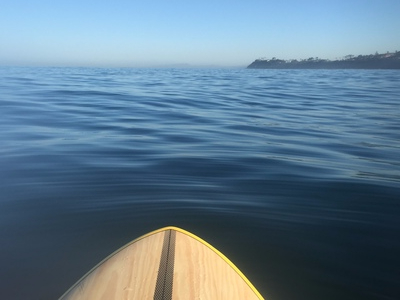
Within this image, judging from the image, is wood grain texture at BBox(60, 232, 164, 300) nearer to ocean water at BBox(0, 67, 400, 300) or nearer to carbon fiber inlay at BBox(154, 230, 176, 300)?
carbon fiber inlay at BBox(154, 230, 176, 300)

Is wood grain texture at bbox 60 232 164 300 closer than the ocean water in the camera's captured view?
Yes

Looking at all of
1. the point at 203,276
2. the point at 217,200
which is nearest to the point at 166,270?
the point at 203,276

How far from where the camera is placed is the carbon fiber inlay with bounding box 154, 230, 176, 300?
6.09 ft

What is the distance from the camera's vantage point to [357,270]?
2.64 metres

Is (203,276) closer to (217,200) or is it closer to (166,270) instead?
(166,270)

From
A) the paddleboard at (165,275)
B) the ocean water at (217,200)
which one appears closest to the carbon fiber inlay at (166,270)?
the paddleboard at (165,275)

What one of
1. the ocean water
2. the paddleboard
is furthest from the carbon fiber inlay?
the ocean water

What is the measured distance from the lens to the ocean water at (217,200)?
2.61 meters

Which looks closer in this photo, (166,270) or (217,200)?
(166,270)

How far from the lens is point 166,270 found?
2.07 m

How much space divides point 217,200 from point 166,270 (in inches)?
70.9

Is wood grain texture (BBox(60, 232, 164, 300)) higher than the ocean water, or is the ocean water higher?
wood grain texture (BBox(60, 232, 164, 300))

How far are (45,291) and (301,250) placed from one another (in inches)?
77.5

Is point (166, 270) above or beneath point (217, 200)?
above
